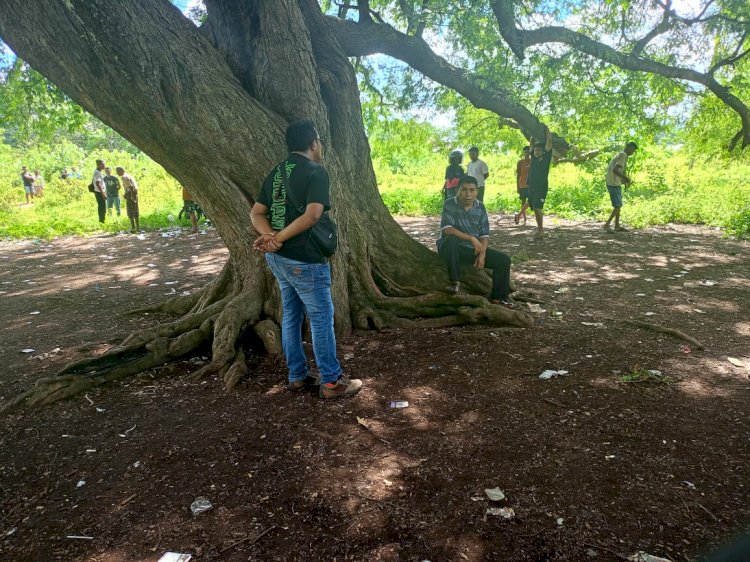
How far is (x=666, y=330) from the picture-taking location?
4.36 m

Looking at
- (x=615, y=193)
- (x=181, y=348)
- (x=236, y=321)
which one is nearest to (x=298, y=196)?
(x=236, y=321)

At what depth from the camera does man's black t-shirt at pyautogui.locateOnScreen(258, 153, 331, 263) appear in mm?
2990

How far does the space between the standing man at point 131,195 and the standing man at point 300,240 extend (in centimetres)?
1055

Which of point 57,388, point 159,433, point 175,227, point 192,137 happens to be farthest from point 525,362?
point 175,227

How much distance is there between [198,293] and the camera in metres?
5.44

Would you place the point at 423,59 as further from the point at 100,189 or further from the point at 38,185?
the point at 38,185

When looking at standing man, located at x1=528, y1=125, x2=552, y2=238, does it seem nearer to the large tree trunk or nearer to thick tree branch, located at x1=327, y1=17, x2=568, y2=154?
thick tree branch, located at x1=327, y1=17, x2=568, y2=154

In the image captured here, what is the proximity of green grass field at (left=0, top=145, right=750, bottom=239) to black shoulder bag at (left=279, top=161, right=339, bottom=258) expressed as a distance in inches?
366

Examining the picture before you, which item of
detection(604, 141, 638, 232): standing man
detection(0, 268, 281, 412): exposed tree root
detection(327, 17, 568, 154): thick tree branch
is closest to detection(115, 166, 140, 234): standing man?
detection(327, 17, 568, 154): thick tree branch

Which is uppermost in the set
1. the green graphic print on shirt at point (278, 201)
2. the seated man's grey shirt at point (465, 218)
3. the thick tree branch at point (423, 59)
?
the thick tree branch at point (423, 59)

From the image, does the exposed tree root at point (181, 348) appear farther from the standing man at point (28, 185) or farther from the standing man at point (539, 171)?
the standing man at point (28, 185)

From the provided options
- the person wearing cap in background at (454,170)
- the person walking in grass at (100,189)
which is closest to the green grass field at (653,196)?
the person wearing cap in background at (454,170)

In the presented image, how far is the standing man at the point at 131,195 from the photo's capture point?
12109mm

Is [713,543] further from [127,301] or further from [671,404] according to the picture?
[127,301]
